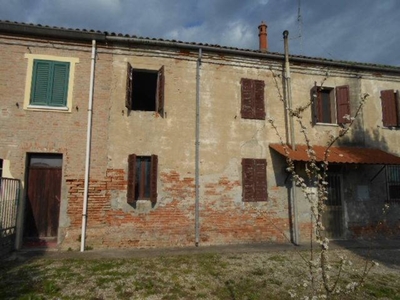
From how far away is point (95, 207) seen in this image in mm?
8938

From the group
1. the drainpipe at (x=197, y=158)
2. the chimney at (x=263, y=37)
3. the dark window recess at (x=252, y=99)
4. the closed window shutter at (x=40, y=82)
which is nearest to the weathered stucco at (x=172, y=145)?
the drainpipe at (x=197, y=158)

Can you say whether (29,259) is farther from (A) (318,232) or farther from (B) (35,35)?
(A) (318,232)

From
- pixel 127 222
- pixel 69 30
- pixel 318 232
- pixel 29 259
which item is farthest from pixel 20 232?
pixel 318 232

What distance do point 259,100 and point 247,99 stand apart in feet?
1.49

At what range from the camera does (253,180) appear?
33.3ft

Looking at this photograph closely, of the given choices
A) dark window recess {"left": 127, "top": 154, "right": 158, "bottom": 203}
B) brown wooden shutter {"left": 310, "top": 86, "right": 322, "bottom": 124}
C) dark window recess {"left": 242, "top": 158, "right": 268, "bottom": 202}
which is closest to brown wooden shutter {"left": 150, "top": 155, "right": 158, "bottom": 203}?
dark window recess {"left": 127, "top": 154, "right": 158, "bottom": 203}

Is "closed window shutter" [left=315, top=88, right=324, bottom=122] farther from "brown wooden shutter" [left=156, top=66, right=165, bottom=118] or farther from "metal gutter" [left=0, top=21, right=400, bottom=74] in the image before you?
"brown wooden shutter" [left=156, top=66, right=165, bottom=118]

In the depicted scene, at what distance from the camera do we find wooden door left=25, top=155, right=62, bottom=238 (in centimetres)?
871

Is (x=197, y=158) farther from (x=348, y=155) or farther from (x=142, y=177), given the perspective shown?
(x=348, y=155)

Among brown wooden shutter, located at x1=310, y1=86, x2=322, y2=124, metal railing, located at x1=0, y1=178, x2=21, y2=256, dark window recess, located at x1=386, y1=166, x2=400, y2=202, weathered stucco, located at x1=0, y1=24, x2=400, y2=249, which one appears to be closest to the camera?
metal railing, located at x1=0, y1=178, x2=21, y2=256

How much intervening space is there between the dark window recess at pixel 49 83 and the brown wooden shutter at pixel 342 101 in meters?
9.41

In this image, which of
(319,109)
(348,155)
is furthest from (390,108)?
(348,155)

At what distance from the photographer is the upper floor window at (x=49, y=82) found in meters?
8.95

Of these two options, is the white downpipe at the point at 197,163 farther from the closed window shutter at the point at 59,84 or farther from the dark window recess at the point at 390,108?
the dark window recess at the point at 390,108
